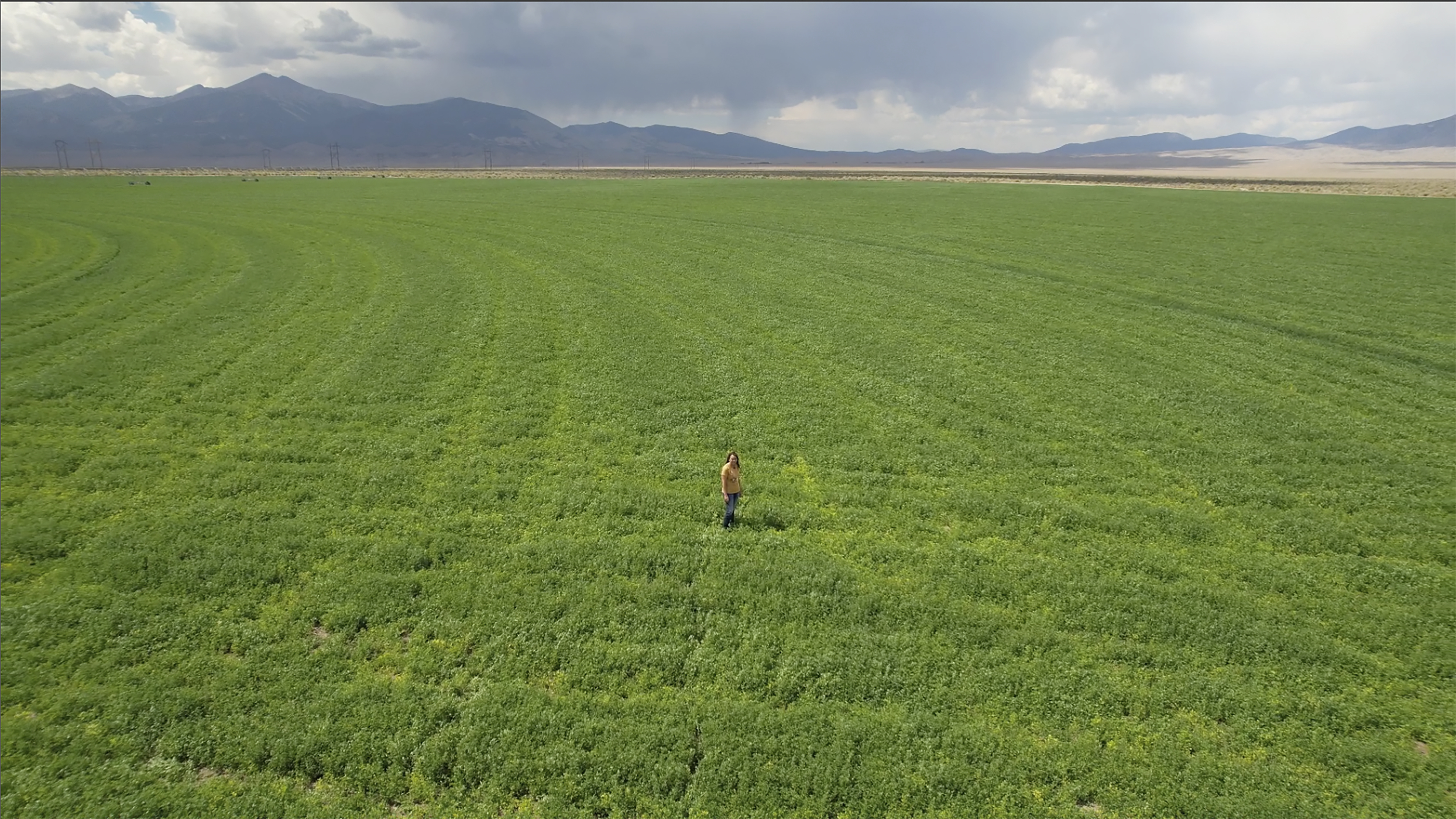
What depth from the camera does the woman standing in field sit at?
10789mm

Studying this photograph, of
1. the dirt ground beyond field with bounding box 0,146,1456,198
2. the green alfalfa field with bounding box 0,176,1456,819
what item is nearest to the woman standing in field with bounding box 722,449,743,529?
the green alfalfa field with bounding box 0,176,1456,819

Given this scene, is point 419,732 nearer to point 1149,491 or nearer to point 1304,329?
point 1149,491

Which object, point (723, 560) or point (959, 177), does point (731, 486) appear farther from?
point (959, 177)

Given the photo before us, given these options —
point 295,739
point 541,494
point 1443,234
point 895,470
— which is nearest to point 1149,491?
point 895,470

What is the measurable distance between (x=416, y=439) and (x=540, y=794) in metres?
9.24

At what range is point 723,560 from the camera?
1033cm

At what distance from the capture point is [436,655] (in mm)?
8469

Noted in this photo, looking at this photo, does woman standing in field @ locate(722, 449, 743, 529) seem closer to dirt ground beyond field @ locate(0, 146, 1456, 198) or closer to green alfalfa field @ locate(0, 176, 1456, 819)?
green alfalfa field @ locate(0, 176, 1456, 819)

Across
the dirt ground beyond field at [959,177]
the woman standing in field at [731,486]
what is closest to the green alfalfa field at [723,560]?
the woman standing in field at [731,486]

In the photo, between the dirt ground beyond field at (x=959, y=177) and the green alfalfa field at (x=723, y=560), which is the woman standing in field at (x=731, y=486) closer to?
the green alfalfa field at (x=723, y=560)

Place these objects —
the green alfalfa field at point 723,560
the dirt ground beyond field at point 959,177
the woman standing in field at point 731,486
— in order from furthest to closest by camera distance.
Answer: the dirt ground beyond field at point 959,177, the woman standing in field at point 731,486, the green alfalfa field at point 723,560

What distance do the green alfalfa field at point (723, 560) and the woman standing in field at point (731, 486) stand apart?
0.48 m

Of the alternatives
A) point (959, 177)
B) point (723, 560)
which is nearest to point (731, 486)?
point (723, 560)

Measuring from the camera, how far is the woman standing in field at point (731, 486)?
1079cm
